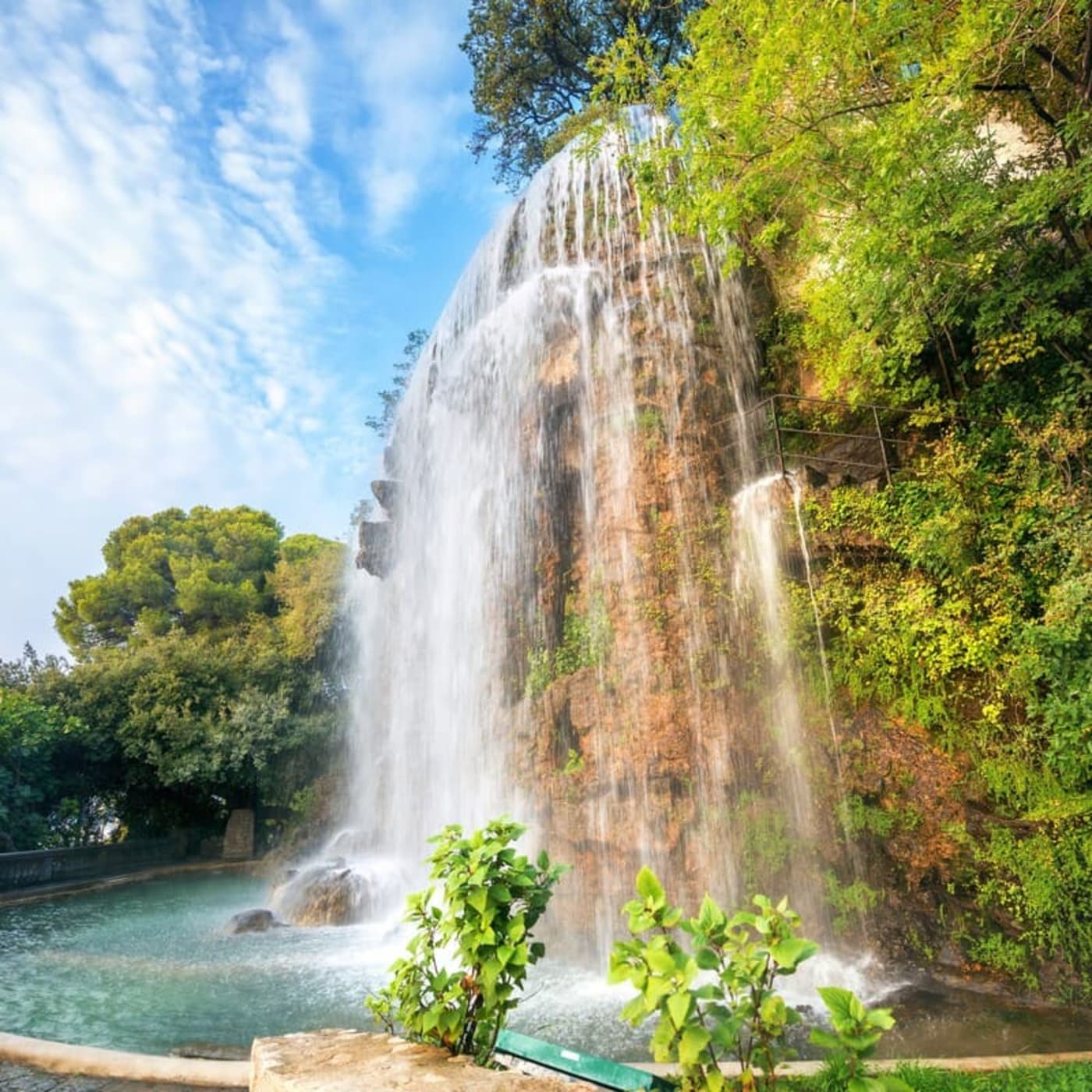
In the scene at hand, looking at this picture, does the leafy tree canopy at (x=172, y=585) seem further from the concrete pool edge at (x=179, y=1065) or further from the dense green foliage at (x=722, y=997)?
the dense green foliage at (x=722, y=997)

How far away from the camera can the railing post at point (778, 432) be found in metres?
9.21

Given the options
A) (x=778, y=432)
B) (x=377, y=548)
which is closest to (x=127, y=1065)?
(x=778, y=432)

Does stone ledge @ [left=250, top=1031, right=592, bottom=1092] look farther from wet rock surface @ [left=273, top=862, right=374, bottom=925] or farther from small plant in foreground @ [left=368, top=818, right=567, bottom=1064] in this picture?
wet rock surface @ [left=273, top=862, right=374, bottom=925]

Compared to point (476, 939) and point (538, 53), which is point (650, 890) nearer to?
point (476, 939)

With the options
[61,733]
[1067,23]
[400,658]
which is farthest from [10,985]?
[1067,23]

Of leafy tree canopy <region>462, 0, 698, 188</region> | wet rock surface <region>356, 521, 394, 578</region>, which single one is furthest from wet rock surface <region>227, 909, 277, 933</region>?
leafy tree canopy <region>462, 0, 698, 188</region>

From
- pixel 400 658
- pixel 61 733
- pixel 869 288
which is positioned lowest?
pixel 61 733

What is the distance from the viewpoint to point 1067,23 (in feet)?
23.4

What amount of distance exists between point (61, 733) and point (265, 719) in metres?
4.06

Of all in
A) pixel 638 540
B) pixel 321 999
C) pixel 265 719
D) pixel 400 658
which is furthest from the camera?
pixel 265 719

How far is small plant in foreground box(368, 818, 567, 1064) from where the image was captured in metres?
2.48

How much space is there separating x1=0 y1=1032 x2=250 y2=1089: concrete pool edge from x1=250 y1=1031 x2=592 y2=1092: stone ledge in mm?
1353

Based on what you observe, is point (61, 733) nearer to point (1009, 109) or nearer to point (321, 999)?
point (321, 999)

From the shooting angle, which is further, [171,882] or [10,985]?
[171,882]
